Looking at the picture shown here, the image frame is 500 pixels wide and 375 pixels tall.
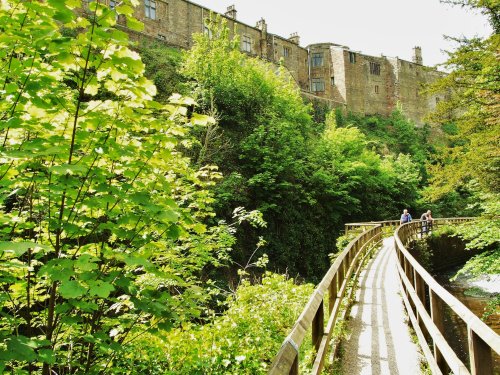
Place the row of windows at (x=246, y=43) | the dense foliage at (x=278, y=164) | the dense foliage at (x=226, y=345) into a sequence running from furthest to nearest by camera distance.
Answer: the row of windows at (x=246, y=43) → the dense foliage at (x=278, y=164) → the dense foliage at (x=226, y=345)

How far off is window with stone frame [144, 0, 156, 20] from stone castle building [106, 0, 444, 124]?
0.39 meters

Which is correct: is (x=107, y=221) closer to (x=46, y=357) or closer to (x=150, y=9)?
(x=46, y=357)

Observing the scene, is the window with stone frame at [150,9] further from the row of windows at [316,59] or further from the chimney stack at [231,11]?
the row of windows at [316,59]

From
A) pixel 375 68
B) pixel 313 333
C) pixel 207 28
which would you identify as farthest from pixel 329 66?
pixel 313 333

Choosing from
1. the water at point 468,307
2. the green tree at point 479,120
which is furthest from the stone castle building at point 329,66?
the green tree at point 479,120

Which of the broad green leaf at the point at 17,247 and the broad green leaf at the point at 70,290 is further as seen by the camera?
the broad green leaf at the point at 70,290

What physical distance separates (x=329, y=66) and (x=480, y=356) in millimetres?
54871

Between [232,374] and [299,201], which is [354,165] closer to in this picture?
[299,201]

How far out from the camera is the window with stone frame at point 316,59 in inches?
2080

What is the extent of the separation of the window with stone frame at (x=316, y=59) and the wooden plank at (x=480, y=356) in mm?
54112

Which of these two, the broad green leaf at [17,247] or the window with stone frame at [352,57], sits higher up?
the window with stone frame at [352,57]

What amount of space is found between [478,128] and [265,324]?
12.8 meters

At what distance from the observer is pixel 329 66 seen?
5312 centimetres

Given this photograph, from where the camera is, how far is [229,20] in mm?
40438
